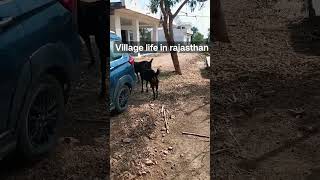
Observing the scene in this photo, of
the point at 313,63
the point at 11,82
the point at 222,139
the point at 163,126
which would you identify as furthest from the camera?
the point at 313,63

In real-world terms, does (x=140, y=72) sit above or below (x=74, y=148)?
above

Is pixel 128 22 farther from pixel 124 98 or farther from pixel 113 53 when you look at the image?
pixel 124 98

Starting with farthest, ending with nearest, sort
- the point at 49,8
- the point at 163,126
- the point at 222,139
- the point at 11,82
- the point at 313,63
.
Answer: the point at 313,63 < the point at 222,139 < the point at 163,126 < the point at 49,8 < the point at 11,82

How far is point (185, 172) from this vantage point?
3.39 m

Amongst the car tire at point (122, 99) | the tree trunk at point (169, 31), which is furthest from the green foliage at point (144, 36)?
the car tire at point (122, 99)

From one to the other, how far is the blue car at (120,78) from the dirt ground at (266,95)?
0.73m

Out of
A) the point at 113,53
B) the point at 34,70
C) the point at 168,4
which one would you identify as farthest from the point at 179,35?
the point at 34,70

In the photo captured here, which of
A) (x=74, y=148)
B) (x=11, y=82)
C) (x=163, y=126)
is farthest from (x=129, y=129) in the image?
(x=11, y=82)

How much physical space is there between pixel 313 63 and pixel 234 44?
0.87 m

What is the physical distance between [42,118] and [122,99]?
666 millimetres

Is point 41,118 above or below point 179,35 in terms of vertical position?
below

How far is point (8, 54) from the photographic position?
296 centimetres

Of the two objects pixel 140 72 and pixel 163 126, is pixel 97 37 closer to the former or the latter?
pixel 140 72

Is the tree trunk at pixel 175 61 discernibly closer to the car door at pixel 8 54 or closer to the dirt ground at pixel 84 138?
the dirt ground at pixel 84 138
